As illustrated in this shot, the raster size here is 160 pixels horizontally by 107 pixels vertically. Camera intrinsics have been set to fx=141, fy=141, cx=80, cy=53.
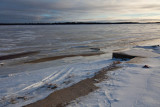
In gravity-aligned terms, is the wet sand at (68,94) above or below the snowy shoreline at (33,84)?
above

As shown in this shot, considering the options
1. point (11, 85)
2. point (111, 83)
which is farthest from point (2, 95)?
point (111, 83)

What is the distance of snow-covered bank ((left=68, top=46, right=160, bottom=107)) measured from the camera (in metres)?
3.81

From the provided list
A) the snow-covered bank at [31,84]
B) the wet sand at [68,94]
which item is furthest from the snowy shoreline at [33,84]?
the wet sand at [68,94]

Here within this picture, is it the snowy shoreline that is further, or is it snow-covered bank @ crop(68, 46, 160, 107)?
the snowy shoreline

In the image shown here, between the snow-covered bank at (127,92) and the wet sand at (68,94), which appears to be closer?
the snow-covered bank at (127,92)

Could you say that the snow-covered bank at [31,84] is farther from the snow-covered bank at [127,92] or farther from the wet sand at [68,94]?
the snow-covered bank at [127,92]

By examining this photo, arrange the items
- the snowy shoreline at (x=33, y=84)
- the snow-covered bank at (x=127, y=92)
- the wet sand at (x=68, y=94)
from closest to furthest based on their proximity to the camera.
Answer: the snow-covered bank at (x=127, y=92), the wet sand at (x=68, y=94), the snowy shoreline at (x=33, y=84)

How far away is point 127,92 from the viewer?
4.39m

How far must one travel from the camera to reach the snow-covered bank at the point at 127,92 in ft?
12.5

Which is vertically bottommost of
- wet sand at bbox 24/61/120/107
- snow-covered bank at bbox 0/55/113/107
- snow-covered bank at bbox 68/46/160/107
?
snow-covered bank at bbox 0/55/113/107

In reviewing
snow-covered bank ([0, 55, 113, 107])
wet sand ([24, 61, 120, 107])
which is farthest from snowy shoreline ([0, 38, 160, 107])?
wet sand ([24, 61, 120, 107])

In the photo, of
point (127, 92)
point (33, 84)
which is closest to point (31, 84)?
point (33, 84)

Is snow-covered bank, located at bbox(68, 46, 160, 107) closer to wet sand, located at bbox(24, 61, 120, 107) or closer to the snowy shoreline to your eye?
the snowy shoreline

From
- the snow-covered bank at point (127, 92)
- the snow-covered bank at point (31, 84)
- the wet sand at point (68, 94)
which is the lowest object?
the snow-covered bank at point (31, 84)
